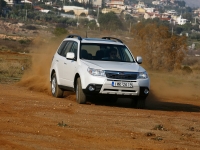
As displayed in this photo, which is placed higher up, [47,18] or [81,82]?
[81,82]

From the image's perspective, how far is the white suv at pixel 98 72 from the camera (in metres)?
13.4

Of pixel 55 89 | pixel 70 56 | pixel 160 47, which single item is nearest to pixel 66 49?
pixel 55 89

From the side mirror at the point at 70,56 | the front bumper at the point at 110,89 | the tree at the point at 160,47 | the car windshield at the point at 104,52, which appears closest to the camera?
the front bumper at the point at 110,89

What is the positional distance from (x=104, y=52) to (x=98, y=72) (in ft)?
4.24

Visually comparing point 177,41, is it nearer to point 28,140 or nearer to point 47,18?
point 28,140

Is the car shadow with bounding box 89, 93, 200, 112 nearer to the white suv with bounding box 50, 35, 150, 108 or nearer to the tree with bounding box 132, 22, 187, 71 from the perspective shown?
the white suv with bounding box 50, 35, 150, 108

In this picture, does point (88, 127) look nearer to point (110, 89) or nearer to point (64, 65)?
point (110, 89)

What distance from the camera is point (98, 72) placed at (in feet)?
44.3

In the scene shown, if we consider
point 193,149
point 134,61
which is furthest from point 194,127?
point 134,61

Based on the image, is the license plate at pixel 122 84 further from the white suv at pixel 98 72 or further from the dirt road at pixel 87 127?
the dirt road at pixel 87 127

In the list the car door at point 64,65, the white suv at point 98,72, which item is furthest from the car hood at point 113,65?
the car door at point 64,65

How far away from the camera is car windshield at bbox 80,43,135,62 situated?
14539 mm

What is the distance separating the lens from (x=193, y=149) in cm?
854

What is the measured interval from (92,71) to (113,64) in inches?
26.1
